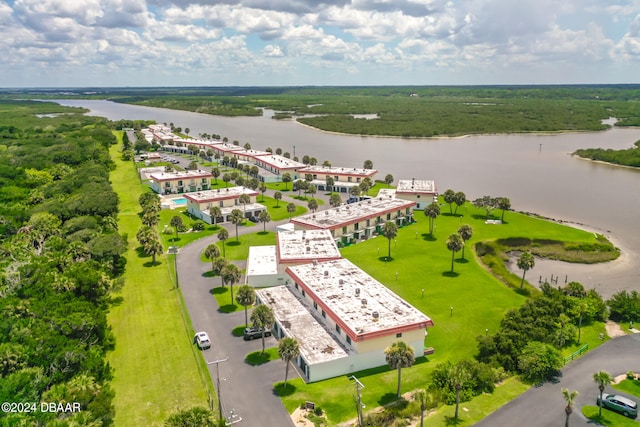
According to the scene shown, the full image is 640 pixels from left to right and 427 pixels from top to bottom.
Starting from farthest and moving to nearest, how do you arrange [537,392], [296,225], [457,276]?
[296,225]
[457,276]
[537,392]

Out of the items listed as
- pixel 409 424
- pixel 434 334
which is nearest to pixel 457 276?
pixel 434 334

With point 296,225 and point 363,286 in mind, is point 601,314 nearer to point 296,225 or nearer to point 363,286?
point 363,286

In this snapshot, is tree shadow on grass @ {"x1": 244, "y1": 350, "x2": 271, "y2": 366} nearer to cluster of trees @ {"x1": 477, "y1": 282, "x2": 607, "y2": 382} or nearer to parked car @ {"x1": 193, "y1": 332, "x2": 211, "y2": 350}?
parked car @ {"x1": 193, "y1": 332, "x2": 211, "y2": 350}

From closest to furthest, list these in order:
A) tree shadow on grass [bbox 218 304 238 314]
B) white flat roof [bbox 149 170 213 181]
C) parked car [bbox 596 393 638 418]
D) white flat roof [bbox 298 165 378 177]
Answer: parked car [bbox 596 393 638 418] → tree shadow on grass [bbox 218 304 238 314] → white flat roof [bbox 149 170 213 181] → white flat roof [bbox 298 165 378 177]

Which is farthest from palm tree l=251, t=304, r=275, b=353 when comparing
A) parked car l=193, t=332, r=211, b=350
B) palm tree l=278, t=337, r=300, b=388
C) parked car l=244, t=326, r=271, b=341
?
parked car l=193, t=332, r=211, b=350

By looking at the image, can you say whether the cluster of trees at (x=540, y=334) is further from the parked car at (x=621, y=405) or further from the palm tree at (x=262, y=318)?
the palm tree at (x=262, y=318)

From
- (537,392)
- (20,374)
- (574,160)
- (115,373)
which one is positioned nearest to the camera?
(20,374)

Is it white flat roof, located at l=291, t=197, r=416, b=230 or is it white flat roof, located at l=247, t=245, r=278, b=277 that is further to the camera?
white flat roof, located at l=291, t=197, r=416, b=230
